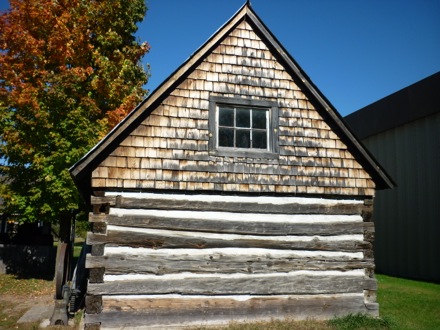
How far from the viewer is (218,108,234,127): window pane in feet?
30.2

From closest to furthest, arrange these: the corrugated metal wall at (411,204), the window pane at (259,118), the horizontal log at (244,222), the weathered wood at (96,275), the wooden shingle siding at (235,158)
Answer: the weathered wood at (96,275)
the horizontal log at (244,222)
the wooden shingle siding at (235,158)
the window pane at (259,118)
the corrugated metal wall at (411,204)

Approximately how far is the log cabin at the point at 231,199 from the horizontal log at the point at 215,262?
0.02 meters

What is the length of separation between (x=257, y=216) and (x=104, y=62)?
9.79 meters

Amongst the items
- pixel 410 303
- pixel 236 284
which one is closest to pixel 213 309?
pixel 236 284

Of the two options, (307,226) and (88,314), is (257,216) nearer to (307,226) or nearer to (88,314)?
(307,226)

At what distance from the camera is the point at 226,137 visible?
9.17 metres

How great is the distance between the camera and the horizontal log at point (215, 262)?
8.13 m

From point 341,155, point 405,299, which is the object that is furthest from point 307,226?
point 405,299

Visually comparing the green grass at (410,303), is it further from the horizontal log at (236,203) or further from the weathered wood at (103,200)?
the weathered wood at (103,200)

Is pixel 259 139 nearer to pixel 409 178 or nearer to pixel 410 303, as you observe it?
pixel 410 303

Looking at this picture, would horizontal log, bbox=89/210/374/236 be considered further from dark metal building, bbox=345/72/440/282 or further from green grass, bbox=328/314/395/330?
dark metal building, bbox=345/72/440/282

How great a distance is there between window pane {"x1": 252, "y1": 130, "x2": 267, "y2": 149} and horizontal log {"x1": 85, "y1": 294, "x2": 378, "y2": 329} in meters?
3.44

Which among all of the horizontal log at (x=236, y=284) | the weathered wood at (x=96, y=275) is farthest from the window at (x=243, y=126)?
the weathered wood at (x=96, y=275)

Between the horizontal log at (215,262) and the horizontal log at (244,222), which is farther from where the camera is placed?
the horizontal log at (244,222)
